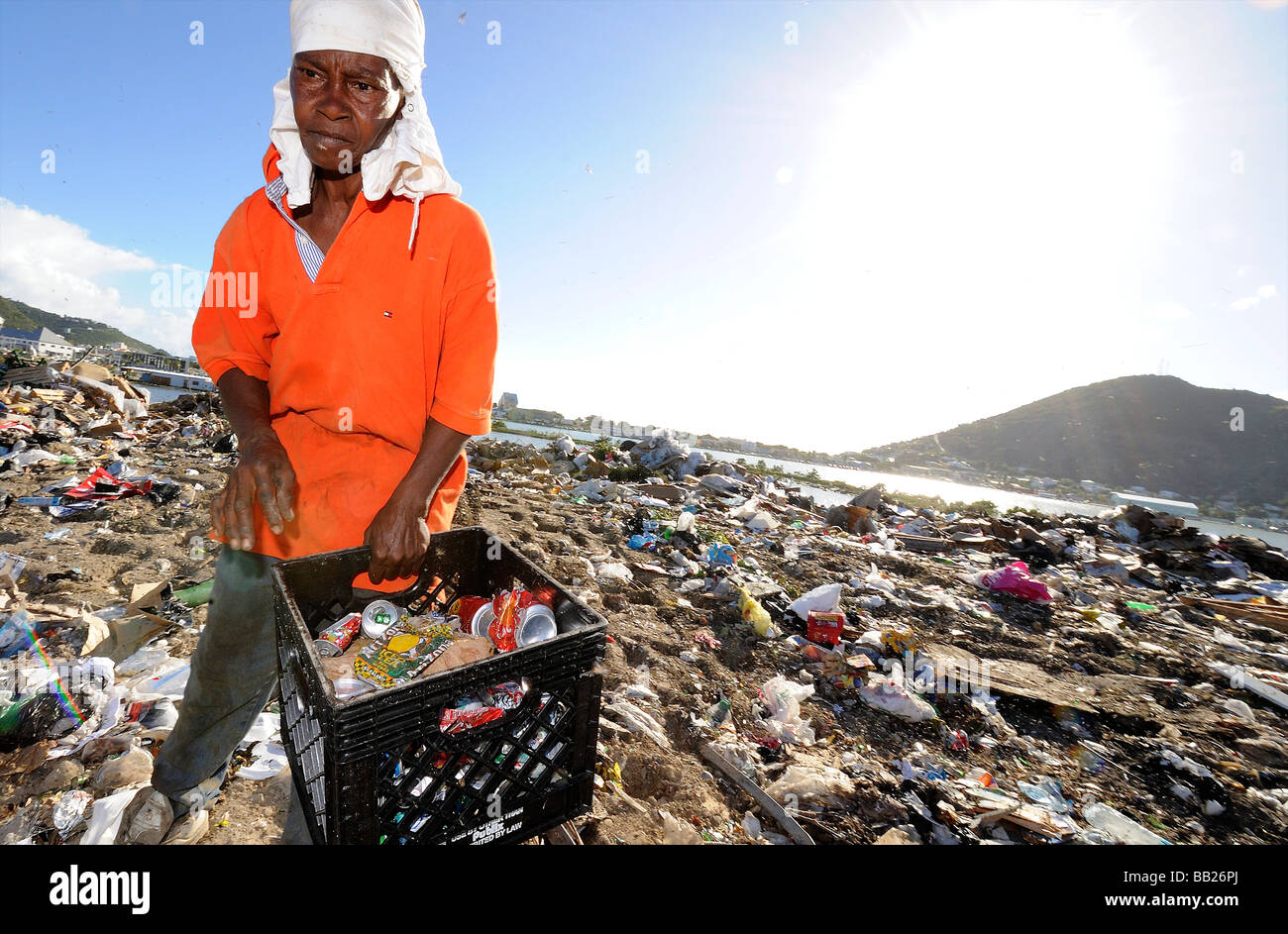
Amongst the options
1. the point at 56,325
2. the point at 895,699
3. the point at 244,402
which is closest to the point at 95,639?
the point at 244,402

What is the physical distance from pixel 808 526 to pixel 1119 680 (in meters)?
3.87

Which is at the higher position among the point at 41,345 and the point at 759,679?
the point at 41,345

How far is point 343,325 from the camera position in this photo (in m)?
1.26

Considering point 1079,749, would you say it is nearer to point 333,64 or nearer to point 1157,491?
point 333,64

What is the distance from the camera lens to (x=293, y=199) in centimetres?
133

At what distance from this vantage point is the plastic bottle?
1981mm

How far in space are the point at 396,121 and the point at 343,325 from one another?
0.58 metres

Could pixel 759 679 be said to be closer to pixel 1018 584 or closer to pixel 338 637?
pixel 338 637

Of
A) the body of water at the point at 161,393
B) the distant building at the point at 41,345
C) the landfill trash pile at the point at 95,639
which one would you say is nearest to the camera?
the landfill trash pile at the point at 95,639

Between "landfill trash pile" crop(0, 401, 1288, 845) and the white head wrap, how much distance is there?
1.12 meters

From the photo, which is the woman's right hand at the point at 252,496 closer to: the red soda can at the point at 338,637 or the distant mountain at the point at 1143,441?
the red soda can at the point at 338,637

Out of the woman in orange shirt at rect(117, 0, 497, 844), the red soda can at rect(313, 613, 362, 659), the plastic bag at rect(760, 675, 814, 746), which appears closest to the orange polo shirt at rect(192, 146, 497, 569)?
the woman in orange shirt at rect(117, 0, 497, 844)

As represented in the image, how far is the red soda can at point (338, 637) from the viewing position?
3.73ft

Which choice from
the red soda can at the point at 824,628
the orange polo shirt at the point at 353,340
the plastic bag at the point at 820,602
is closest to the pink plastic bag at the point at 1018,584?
the plastic bag at the point at 820,602
